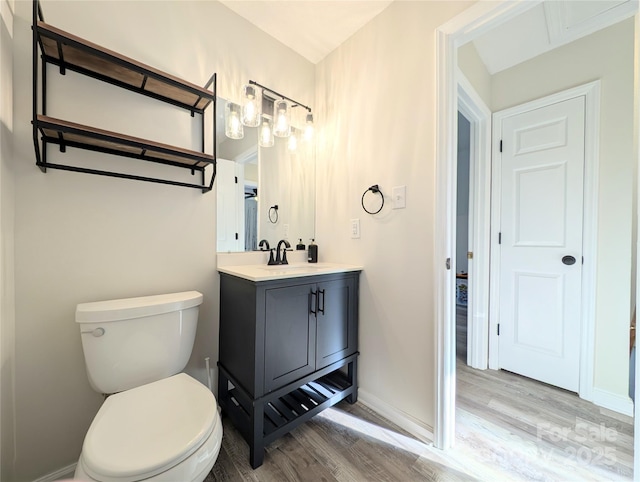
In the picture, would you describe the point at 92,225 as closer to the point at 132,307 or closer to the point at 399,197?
the point at 132,307

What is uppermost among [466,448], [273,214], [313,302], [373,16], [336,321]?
[373,16]

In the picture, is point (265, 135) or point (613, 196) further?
point (265, 135)

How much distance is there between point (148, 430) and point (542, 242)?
2618 millimetres

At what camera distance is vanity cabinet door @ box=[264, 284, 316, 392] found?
1244 mm

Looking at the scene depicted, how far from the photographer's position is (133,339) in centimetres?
108

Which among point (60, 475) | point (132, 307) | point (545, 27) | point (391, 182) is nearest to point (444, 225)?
point (391, 182)

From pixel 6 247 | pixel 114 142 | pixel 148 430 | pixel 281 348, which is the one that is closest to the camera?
pixel 148 430

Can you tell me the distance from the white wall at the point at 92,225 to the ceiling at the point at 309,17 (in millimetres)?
233

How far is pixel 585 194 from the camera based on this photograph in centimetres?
175

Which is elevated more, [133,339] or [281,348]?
[133,339]

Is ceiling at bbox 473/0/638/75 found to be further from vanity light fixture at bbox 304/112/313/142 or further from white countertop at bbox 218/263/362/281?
white countertop at bbox 218/263/362/281

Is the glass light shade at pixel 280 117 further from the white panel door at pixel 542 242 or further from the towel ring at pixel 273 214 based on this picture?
the white panel door at pixel 542 242

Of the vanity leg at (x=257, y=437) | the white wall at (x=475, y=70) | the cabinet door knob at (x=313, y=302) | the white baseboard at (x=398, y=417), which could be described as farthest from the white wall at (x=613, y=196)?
the vanity leg at (x=257, y=437)

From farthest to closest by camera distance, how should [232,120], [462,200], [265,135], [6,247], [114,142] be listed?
[462,200] → [265,135] → [232,120] → [114,142] → [6,247]
